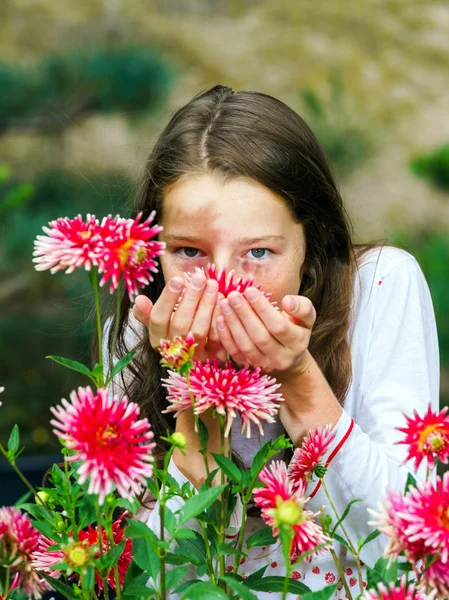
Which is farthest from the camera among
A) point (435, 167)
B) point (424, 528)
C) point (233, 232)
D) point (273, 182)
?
point (435, 167)

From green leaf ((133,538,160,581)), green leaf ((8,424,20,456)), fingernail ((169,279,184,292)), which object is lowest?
green leaf ((133,538,160,581))

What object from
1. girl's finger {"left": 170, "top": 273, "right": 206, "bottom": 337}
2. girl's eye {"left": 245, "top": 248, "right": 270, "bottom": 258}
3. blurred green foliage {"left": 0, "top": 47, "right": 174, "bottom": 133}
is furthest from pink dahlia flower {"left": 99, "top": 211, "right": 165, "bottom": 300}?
blurred green foliage {"left": 0, "top": 47, "right": 174, "bottom": 133}

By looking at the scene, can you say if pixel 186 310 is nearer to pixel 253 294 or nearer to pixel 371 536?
pixel 253 294

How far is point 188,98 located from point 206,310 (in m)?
2.18

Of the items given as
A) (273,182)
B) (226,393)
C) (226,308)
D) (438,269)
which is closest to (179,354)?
(226,393)

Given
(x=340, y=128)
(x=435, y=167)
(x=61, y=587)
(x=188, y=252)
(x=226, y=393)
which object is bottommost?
(x=61, y=587)

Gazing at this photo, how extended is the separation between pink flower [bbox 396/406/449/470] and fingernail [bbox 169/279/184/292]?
196 mm

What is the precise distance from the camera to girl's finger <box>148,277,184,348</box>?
60 centimetres

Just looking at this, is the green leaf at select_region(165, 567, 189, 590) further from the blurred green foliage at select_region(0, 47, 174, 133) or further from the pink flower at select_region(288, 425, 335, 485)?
the blurred green foliage at select_region(0, 47, 174, 133)

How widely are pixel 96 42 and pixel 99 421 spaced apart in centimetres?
242

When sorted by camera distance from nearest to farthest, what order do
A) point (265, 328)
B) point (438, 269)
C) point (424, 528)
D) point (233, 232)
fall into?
point (424, 528)
point (265, 328)
point (233, 232)
point (438, 269)

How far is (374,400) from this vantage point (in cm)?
91

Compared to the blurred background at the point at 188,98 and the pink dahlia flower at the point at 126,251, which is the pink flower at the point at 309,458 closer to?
the pink dahlia flower at the point at 126,251

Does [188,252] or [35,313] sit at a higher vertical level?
[35,313]
